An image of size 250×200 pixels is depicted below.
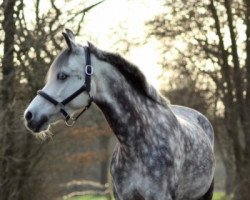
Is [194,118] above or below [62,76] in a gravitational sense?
below

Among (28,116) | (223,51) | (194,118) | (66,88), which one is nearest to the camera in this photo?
(28,116)

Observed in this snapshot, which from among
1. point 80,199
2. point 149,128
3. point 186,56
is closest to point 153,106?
point 149,128

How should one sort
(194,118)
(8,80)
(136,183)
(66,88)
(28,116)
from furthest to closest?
1. (8,80)
2. (194,118)
3. (136,183)
4. (66,88)
5. (28,116)

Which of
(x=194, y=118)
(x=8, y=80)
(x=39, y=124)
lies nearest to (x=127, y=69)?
(x=39, y=124)

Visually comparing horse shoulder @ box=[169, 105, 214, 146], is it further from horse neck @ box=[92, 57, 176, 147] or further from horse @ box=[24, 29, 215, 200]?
horse neck @ box=[92, 57, 176, 147]

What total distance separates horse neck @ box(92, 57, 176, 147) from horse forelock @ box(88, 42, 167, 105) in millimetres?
48

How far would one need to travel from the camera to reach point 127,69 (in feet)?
17.9

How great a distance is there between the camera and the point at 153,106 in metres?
5.68

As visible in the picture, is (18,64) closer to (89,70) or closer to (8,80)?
(8,80)

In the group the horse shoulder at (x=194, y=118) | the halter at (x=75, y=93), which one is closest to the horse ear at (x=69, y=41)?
the halter at (x=75, y=93)

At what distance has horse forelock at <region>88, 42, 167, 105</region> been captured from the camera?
5383mm

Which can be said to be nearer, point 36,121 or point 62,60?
point 36,121

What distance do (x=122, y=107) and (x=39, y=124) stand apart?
2.56 ft

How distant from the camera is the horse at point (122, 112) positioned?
17.0 feet
